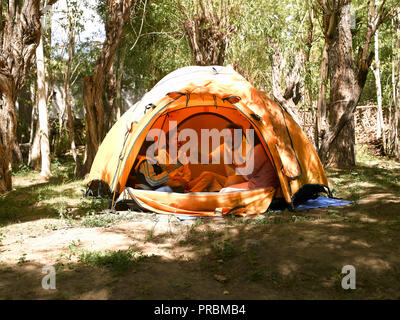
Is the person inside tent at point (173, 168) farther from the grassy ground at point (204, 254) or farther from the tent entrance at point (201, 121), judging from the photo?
the grassy ground at point (204, 254)

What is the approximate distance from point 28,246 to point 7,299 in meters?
1.33

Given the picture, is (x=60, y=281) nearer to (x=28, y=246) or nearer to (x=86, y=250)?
(x=86, y=250)

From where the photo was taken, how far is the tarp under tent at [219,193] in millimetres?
5246

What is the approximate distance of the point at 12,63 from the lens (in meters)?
6.11

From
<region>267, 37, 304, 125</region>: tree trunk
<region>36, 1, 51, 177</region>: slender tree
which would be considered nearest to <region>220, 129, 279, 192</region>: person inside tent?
<region>267, 37, 304, 125</region>: tree trunk

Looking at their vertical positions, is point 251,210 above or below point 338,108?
below

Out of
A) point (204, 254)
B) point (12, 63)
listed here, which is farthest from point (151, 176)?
point (12, 63)

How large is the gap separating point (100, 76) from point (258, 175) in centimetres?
450

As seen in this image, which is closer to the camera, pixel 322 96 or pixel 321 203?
pixel 321 203

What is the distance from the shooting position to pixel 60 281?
2.92 m

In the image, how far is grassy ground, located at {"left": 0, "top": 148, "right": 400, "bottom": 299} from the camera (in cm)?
280

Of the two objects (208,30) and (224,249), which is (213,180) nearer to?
(224,249)
